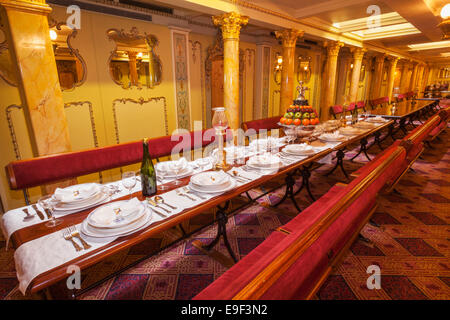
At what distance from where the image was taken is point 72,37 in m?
3.44

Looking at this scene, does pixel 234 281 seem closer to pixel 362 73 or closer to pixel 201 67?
pixel 201 67

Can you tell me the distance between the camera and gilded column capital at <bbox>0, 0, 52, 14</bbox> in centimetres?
212

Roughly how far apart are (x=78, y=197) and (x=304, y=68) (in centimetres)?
842

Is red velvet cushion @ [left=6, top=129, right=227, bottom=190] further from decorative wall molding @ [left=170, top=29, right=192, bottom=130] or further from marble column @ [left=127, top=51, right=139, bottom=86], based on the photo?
decorative wall molding @ [left=170, top=29, right=192, bottom=130]

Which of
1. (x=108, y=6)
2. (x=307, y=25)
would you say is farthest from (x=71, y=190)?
(x=307, y=25)

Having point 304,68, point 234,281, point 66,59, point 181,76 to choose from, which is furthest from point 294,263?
point 304,68

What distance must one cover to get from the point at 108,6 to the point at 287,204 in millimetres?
4022

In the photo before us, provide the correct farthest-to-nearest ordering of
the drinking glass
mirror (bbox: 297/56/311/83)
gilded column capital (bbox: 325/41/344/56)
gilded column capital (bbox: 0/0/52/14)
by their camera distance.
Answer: mirror (bbox: 297/56/311/83) < gilded column capital (bbox: 325/41/344/56) < gilded column capital (bbox: 0/0/52/14) < the drinking glass

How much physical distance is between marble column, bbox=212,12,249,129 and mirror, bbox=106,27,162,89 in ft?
4.14

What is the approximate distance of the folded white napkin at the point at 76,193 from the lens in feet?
4.32

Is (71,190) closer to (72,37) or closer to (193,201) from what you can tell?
(193,201)

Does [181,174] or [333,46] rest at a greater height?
[333,46]

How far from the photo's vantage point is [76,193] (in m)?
1.40

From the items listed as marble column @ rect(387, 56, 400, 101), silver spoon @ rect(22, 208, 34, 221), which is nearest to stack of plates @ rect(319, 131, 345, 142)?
silver spoon @ rect(22, 208, 34, 221)
